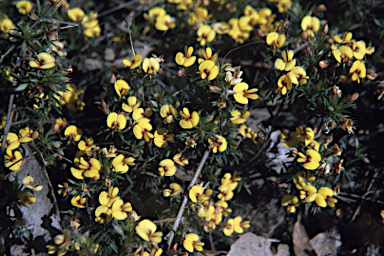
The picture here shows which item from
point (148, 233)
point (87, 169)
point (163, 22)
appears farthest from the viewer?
point (163, 22)

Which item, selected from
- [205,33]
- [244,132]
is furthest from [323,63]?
[205,33]

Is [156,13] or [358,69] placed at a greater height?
[156,13]

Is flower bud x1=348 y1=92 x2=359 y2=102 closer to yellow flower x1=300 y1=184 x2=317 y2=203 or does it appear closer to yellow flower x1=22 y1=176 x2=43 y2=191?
yellow flower x1=300 y1=184 x2=317 y2=203

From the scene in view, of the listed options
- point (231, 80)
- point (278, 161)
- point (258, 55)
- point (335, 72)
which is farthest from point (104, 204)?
point (258, 55)

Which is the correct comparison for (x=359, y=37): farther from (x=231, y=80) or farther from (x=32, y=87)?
(x=32, y=87)

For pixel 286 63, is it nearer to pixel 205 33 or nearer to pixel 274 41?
pixel 274 41

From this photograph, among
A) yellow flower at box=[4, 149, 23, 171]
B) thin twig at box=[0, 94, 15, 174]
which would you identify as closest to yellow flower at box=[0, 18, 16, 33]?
thin twig at box=[0, 94, 15, 174]
